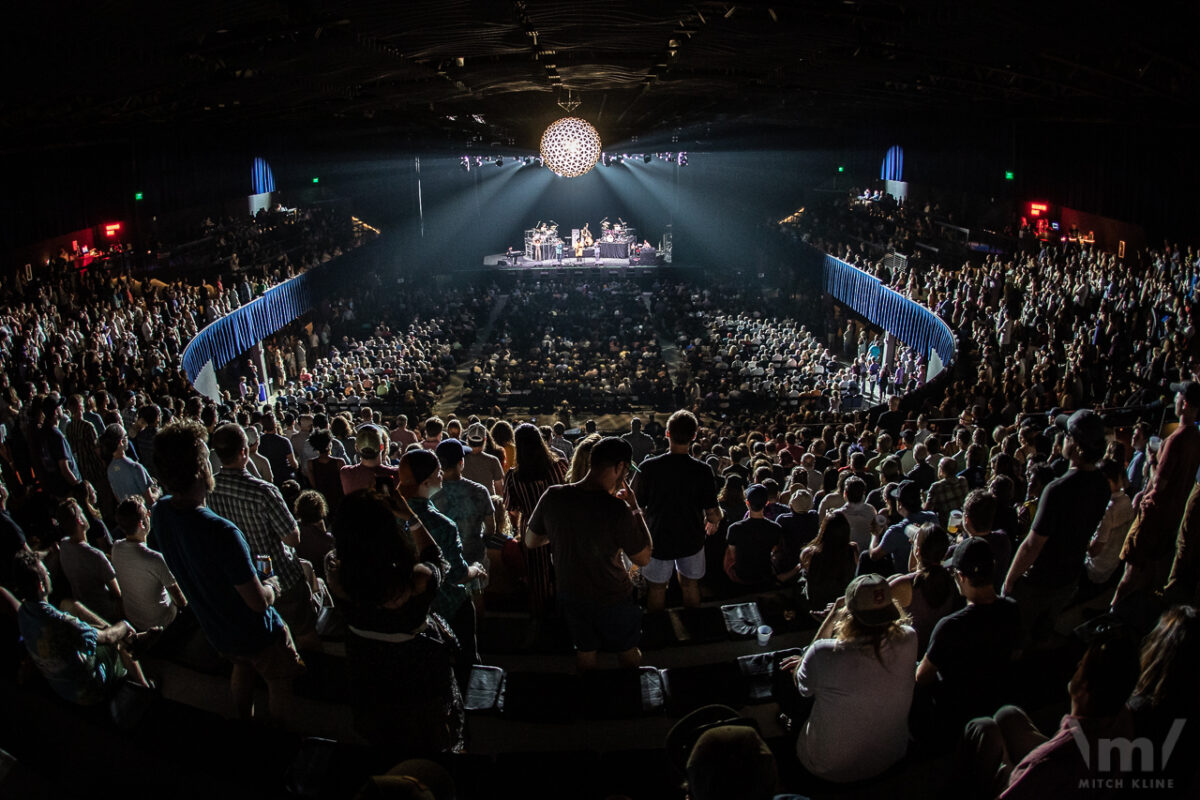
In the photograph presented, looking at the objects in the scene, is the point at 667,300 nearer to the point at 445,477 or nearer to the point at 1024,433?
the point at 1024,433

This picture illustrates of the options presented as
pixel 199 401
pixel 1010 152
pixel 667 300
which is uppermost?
pixel 1010 152

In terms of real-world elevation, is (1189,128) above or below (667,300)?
above

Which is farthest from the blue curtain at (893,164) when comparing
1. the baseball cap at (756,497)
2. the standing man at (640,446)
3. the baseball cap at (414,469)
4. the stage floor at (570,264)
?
the baseball cap at (414,469)

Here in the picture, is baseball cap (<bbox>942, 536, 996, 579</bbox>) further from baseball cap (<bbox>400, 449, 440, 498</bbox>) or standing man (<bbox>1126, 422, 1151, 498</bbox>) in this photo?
standing man (<bbox>1126, 422, 1151, 498</bbox>)

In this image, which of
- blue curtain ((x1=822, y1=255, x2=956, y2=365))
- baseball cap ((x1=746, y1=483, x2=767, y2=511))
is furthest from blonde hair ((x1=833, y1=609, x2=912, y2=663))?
blue curtain ((x1=822, y1=255, x2=956, y2=365))

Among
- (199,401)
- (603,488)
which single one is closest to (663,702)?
(603,488)

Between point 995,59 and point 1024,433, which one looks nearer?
point 1024,433

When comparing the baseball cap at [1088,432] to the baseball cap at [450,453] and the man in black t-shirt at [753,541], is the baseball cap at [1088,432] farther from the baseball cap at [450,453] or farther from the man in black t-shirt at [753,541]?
the baseball cap at [450,453]

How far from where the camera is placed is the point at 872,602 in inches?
113

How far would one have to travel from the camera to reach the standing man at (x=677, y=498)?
4531 millimetres

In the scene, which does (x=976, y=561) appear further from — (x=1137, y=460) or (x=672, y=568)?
(x=1137, y=460)

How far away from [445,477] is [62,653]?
188cm

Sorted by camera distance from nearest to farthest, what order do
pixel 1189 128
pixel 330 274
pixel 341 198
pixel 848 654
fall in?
pixel 848 654 → pixel 1189 128 → pixel 330 274 → pixel 341 198

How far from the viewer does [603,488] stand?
379cm
